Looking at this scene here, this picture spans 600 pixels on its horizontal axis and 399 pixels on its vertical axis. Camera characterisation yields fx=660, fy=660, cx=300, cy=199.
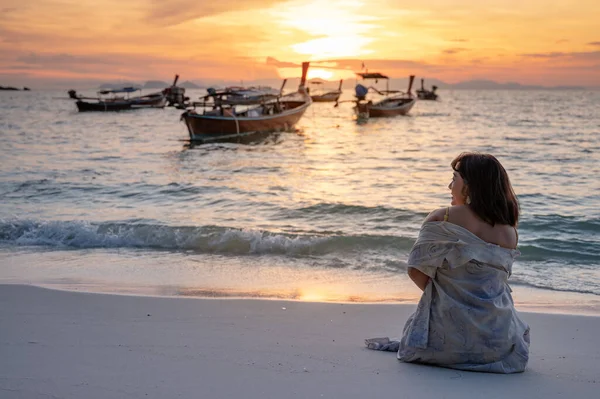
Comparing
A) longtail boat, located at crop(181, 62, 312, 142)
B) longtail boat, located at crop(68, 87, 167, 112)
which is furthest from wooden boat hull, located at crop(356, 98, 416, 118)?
longtail boat, located at crop(68, 87, 167, 112)

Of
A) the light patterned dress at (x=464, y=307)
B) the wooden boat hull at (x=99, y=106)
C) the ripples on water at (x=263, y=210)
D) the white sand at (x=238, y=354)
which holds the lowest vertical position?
the wooden boat hull at (x=99, y=106)

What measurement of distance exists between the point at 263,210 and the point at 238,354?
8142 millimetres

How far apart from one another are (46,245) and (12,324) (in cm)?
439

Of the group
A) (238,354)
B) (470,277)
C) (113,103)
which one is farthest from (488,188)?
(113,103)

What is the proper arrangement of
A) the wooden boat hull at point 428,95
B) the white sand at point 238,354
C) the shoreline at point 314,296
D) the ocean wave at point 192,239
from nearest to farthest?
the white sand at point 238,354, the shoreline at point 314,296, the ocean wave at point 192,239, the wooden boat hull at point 428,95

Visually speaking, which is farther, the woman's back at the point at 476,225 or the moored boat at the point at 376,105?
the moored boat at the point at 376,105

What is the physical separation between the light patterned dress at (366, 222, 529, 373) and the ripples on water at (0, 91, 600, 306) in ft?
8.39

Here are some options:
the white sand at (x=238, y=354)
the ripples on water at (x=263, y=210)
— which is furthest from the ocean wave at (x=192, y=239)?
the white sand at (x=238, y=354)

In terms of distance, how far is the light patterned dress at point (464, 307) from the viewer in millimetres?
3568

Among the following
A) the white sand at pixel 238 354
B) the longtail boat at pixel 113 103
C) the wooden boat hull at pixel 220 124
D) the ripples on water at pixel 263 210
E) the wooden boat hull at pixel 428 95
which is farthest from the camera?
the wooden boat hull at pixel 428 95

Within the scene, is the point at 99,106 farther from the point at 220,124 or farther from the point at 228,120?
the point at 228,120

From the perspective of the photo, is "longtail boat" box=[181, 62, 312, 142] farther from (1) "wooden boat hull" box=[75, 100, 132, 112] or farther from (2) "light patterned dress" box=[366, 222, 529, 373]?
(1) "wooden boat hull" box=[75, 100, 132, 112]

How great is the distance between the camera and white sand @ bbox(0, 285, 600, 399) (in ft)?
11.2

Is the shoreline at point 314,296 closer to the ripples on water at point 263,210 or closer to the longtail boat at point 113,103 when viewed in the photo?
the ripples on water at point 263,210
